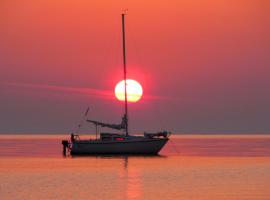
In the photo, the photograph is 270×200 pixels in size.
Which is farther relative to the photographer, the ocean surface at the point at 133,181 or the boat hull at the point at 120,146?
the boat hull at the point at 120,146

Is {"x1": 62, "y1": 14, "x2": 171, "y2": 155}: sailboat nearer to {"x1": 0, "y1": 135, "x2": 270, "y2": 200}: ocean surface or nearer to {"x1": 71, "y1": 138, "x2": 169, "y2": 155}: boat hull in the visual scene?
{"x1": 71, "y1": 138, "x2": 169, "y2": 155}: boat hull

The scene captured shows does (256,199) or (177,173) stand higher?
(177,173)

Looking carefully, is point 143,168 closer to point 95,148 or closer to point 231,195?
point 95,148

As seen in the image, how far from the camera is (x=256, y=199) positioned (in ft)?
188

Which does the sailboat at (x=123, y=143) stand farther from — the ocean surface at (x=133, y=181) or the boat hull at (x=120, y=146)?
the ocean surface at (x=133, y=181)

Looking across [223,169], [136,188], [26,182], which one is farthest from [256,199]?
[223,169]

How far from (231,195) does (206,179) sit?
1673cm

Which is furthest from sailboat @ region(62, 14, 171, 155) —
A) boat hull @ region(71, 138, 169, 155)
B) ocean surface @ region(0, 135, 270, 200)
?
ocean surface @ region(0, 135, 270, 200)

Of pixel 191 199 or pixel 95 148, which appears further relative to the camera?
pixel 95 148

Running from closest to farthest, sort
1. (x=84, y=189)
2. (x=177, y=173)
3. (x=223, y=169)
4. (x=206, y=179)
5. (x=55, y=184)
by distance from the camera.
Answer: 1. (x=84, y=189)
2. (x=55, y=184)
3. (x=206, y=179)
4. (x=177, y=173)
5. (x=223, y=169)

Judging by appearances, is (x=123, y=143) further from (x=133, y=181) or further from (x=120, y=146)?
(x=133, y=181)

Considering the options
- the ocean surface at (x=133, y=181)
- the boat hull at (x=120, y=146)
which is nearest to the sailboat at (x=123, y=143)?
the boat hull at (x=120, y=146)

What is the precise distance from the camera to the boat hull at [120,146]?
11350 cm

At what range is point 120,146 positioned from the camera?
372ft
